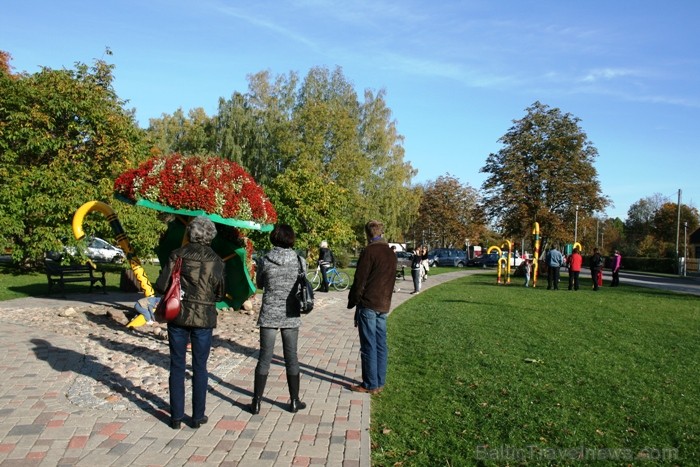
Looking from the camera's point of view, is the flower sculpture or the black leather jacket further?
the flower sculpture

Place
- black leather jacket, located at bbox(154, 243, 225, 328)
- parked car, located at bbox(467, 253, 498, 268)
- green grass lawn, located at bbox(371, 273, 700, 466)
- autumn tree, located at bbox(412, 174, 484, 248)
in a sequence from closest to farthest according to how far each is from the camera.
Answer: green grass lawn, located at bbox(371, 273, 700, 466) → black leather jacket, located at bbox(154, 243, 225, 328) → parked car, located at bbox(467, 253, 498, 268) → autumn tree, located at bbox(412, 174, 484, 248)

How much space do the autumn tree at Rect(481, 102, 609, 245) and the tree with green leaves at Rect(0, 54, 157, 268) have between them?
21861mm

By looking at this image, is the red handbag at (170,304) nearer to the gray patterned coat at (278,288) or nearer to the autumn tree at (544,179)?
the gray patterned coat at (278,288)

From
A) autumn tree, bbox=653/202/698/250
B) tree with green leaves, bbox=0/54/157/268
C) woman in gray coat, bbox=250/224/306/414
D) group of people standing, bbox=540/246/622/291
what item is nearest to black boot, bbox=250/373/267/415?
woman in gray coat, bbox=250/224/306/414

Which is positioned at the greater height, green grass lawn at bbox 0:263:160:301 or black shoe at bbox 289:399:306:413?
black shoe at bbox 289:399:306:413

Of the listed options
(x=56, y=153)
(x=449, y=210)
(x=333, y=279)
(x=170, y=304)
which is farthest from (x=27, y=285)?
(x=449, y=210)

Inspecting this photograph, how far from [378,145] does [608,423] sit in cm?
3907

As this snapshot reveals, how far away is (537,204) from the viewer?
111ft

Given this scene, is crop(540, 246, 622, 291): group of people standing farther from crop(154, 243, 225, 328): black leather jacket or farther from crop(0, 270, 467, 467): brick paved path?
crop(154, 243, 225, 328): black leather jacket

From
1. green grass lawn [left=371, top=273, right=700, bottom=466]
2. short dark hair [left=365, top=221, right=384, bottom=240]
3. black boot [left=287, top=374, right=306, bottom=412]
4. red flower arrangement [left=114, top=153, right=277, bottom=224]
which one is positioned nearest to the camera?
green grass lawn [left=371, top=273, right=700, bottom=466]

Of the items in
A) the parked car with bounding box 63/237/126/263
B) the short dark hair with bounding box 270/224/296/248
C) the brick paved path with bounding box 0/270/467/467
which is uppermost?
the short dark hair with bounding box 270/224/296/248

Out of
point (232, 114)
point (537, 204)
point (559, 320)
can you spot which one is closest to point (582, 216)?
point (537, 204)

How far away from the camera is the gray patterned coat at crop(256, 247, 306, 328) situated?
5402 millimetres

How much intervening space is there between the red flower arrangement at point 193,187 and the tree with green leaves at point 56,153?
36.1 feet
